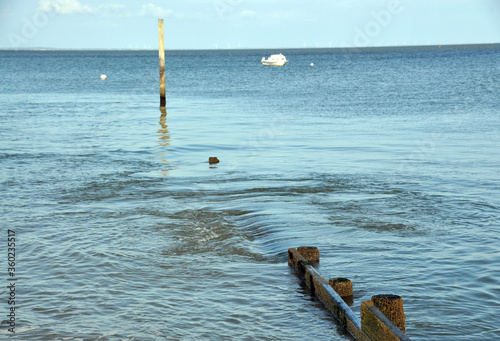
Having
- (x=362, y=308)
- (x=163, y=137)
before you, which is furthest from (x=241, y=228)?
(x=163, y=137)

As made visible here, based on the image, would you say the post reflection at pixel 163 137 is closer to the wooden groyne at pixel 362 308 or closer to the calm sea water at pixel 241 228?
the calm sea water at pixel 241 228

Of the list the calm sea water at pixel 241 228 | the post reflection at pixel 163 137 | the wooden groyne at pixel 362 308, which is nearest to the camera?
the wooden groyne at pixel 362 308

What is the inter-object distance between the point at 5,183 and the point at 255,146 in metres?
8.76

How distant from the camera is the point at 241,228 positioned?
34.8 ft

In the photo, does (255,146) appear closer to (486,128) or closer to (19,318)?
(486,128)

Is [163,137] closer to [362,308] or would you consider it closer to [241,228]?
[241,228]

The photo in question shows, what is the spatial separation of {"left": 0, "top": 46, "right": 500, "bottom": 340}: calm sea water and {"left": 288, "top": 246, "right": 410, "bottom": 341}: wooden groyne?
0.17 metres

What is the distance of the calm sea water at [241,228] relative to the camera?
6.75 metres

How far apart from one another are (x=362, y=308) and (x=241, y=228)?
5176 mm

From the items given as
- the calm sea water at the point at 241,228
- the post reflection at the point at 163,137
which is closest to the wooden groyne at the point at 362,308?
the calm sea water at the point at 241,228

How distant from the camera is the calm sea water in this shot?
6.75 metres

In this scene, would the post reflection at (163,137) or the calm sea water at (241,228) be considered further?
the post reflection at (163,137)

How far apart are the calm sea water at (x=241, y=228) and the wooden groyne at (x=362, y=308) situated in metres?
0.17

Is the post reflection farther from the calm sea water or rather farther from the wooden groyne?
the wooden groyne
